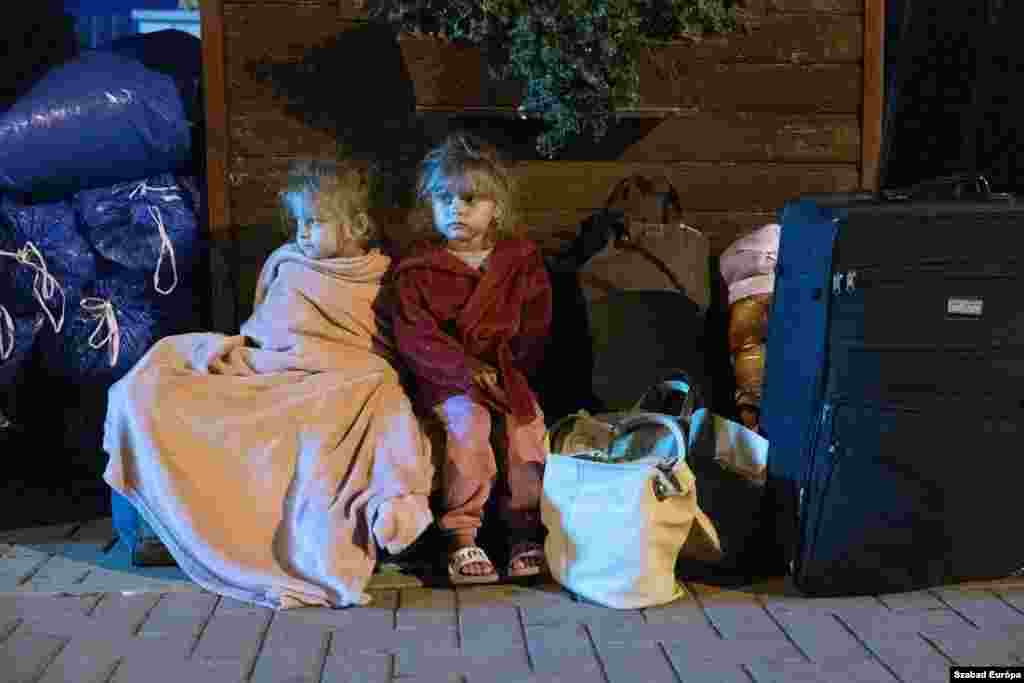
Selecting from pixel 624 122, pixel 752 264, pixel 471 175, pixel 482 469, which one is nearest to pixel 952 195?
pixel 752 264

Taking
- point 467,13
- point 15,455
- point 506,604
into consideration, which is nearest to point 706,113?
point 467,13

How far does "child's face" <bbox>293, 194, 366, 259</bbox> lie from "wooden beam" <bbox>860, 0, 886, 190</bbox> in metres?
1.90

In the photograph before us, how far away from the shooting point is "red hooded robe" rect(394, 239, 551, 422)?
355 centimetres

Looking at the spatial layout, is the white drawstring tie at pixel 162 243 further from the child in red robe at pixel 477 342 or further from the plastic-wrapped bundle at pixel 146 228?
the child in red robe at pixel 477 342

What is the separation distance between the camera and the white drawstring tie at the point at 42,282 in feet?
14.2

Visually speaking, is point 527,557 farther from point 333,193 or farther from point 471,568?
point 333,193

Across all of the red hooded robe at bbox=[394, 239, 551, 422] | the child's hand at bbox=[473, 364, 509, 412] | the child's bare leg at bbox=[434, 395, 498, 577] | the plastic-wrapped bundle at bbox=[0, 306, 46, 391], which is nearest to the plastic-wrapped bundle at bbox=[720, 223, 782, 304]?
the red hooded robe at bbox=[394, 239, 551, 422]

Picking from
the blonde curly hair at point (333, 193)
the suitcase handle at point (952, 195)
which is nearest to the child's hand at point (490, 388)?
the blonde curly hair at point (333, 193)

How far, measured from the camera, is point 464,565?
11.3 feet

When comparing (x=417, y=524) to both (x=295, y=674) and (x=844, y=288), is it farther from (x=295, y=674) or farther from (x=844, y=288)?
(x=844, y=288)

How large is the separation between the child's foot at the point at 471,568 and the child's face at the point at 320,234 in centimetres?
100

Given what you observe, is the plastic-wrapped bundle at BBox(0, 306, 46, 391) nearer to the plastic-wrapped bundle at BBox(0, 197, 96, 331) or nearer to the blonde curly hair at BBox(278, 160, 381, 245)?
the plastic-wrapped bundle at BBox(0, 197, 96, 331)

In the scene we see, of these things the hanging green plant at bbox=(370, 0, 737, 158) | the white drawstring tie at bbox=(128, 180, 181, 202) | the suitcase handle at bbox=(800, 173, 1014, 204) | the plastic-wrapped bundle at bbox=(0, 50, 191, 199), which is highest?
the hanging green plant at bbox=(370, 0, 737, 158)

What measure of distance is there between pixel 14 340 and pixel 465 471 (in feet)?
6.01
